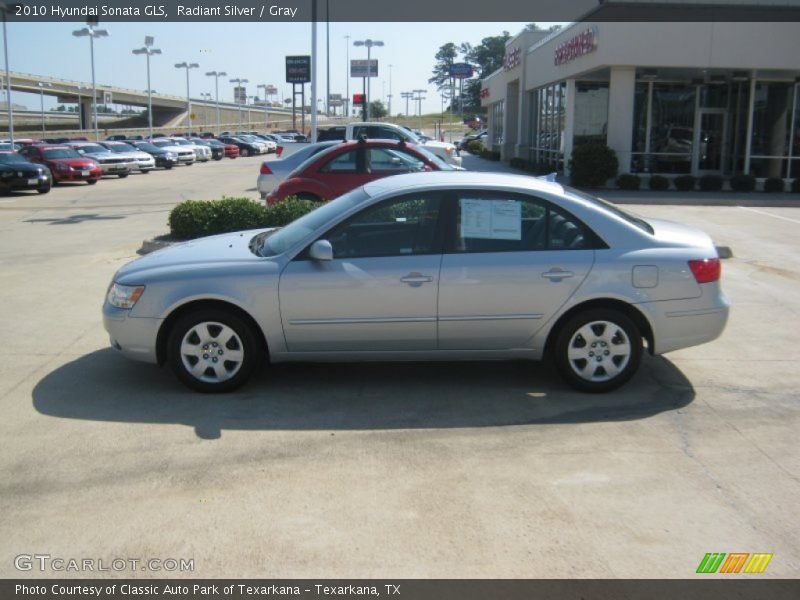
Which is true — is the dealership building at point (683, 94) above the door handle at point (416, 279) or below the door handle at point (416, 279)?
above

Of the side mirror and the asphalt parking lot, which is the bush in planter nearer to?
the asphalt parking lot

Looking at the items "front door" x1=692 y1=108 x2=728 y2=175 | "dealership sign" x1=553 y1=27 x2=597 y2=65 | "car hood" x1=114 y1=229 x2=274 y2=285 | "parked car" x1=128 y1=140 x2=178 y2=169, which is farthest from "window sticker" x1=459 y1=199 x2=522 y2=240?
"parked car" x1=128 y1=140 x2=178 y2=169

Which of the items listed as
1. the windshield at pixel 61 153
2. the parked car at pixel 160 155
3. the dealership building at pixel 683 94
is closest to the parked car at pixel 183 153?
the parked car at pixel 160 155

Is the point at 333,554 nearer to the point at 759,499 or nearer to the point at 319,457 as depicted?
the point at 319,457

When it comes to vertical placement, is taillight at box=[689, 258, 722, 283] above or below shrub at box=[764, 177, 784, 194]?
below

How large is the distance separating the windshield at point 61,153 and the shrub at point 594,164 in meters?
18.7

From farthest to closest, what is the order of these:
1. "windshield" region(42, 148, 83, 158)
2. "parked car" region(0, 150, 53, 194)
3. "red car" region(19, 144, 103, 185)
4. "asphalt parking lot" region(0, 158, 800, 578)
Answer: "windshield" region(42, 148, 83, 158)
"red car" region(19, 144, 103, 185)
"parked car" region(0, 150, 53, 194)
"asphalt parking lot" region(0, 158, 800, 578)

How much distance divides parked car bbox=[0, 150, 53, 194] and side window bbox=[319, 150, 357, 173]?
50.6 ft

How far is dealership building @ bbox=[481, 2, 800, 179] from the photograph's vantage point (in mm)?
24328

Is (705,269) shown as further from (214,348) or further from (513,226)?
(214,348)

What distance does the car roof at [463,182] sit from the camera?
20.3 ft

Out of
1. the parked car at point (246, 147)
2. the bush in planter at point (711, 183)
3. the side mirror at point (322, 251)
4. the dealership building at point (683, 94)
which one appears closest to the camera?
the side mirror at point (322, 251)

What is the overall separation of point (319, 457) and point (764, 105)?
26.0m

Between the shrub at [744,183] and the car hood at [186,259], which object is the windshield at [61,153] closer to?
the shrub at [744,183]
